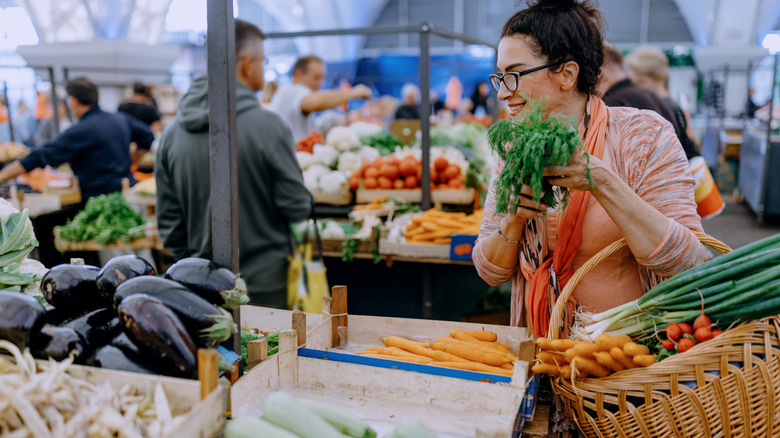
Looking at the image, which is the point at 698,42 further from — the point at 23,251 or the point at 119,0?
the point at 23,251

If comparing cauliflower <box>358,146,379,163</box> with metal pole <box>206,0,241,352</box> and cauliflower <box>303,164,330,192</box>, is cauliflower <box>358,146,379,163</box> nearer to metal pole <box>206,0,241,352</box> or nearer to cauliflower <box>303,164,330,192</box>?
cauliflower <box>303,164,330,192</box>

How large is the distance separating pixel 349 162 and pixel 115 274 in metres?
4.45

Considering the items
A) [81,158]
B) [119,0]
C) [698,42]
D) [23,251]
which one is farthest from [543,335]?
[698,42]

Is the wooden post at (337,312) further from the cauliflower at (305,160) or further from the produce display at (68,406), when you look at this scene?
the cauliflower at (305,160)

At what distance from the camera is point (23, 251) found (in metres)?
1.83

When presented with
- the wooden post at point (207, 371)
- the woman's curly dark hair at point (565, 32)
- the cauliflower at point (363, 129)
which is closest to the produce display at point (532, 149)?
the woman's curly dark hair at point (565, 32)

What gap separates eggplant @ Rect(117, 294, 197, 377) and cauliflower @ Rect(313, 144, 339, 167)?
15.5 feet

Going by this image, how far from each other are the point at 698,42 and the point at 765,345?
3143 cm

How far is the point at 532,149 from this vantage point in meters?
1.57

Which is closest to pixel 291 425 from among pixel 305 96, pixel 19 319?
pixel 19 319

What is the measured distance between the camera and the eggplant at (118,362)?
1.31m

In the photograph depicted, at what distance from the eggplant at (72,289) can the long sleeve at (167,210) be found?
6.26 ft

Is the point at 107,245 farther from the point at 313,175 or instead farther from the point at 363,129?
the point at 363,129

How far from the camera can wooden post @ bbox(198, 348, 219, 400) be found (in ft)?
3.92
